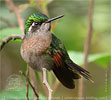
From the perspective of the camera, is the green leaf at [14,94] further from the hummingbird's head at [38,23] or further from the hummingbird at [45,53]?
the hummingbird's head at [38,23]

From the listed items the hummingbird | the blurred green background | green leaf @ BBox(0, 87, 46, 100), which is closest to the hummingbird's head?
the hummingbird

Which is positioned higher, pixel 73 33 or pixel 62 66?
pixel 73 33

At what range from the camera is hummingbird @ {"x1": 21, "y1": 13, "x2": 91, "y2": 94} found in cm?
235

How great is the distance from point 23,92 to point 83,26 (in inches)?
132

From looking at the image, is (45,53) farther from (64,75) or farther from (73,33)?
(73,33)

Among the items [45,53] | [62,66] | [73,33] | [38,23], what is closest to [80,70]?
[62,66]

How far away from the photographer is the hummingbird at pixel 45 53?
2346 mm

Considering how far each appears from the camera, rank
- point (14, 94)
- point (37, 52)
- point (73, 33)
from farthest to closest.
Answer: point (73, 33) → point (14, 94) → point (37, 52)

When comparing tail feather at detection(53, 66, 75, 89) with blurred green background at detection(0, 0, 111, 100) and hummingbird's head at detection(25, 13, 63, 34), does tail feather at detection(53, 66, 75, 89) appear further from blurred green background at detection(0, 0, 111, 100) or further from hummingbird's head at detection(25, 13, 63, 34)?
blurred green background at detection(0, 0, 111, 100)

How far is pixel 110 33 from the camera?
6113mm

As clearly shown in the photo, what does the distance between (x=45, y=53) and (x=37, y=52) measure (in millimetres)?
66

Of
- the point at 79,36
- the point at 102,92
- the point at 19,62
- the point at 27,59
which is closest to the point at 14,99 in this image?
the point at 27,59

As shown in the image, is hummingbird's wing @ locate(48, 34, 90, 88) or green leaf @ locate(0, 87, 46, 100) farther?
green leaf @ locate(0, 87, 46, 100)

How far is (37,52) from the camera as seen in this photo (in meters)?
2.31
